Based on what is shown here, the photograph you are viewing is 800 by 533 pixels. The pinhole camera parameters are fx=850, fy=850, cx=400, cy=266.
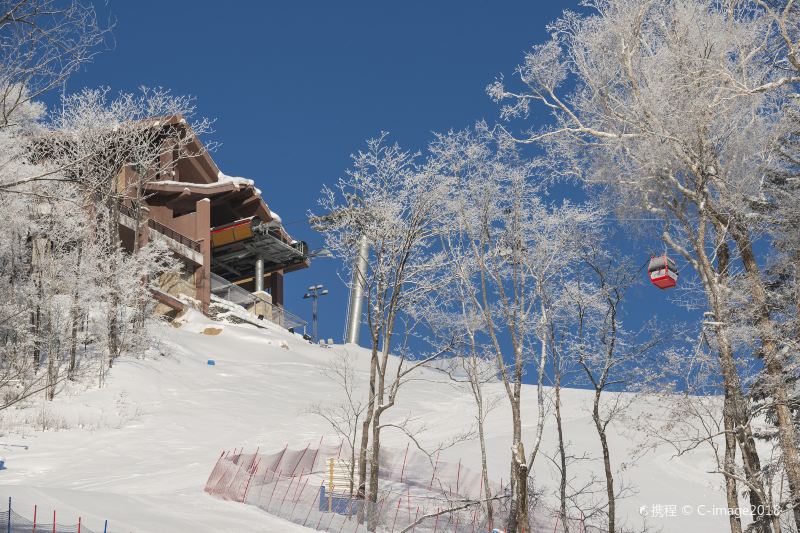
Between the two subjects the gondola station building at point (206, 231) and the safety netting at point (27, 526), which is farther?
the gondola station building at point (206, 231)

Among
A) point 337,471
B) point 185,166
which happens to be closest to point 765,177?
point 337,471

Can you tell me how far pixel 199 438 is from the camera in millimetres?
29484

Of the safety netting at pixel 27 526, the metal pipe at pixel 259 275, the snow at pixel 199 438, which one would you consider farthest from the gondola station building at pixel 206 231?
the safety netting at pixel 27 526

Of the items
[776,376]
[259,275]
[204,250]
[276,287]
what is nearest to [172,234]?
[204,250]

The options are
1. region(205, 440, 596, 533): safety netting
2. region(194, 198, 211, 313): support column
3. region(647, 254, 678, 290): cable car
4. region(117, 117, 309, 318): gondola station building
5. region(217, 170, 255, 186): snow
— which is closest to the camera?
region(647, 254, 678, 290): cable car

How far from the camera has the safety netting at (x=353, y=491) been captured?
20406 millimetres

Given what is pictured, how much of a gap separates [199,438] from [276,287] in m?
37.5

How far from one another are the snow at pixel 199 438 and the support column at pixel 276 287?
19475 millimetres

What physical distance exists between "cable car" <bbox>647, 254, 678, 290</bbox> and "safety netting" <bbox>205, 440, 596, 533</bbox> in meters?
5.69

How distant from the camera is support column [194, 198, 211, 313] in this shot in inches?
2015

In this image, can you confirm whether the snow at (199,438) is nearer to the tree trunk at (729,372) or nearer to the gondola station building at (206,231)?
the tree trunk at (729,372)

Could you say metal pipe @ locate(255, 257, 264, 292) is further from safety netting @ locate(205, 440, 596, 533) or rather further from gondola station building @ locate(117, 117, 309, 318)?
safety netting @ locate(205, 440, 596, 533)

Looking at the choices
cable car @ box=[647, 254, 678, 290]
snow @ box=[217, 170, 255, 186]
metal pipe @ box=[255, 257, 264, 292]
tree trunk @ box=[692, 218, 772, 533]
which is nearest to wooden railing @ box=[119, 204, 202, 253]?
snow @ box=[217, 170, 255, 186]

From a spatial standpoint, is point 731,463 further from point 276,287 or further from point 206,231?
point 276,287
